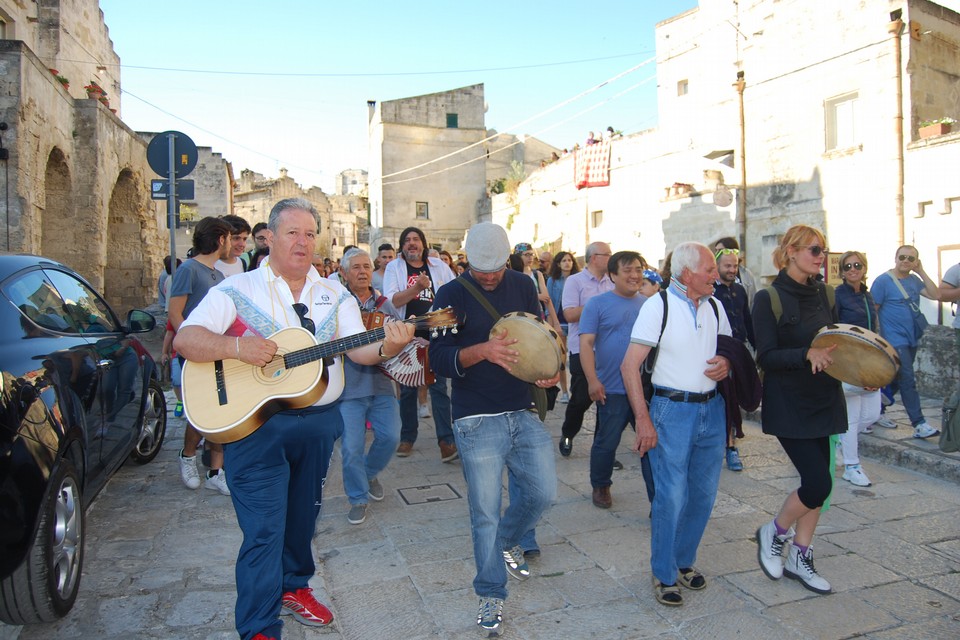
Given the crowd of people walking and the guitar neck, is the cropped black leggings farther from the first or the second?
the guitar neck

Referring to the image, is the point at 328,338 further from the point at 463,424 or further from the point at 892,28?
the point at 892,28

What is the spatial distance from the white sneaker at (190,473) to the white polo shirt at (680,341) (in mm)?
3732

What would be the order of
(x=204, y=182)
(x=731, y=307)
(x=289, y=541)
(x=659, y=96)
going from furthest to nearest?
(x=204, y=182), (x=659, y=96), (x=731, y=307), (x=289, y=541)

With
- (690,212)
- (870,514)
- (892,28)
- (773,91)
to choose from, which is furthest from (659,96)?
(870,514)

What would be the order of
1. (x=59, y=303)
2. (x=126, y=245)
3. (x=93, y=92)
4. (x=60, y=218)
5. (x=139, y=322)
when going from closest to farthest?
1. (x=59, y=303)
2. (x=139, y=322)
3. (x=60, y=218)
4. (x=93, y=92)
5. (x=126, y=245)

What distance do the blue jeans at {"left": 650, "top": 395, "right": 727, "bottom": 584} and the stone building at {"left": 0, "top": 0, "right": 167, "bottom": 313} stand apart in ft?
25.3

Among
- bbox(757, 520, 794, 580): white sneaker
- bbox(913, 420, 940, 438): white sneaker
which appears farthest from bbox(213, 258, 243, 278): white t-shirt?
bbox(913, 420, 940, 438): white sneaker

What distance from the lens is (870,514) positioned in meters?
4.84

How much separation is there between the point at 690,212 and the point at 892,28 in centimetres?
635

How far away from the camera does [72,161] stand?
12172 millimetres

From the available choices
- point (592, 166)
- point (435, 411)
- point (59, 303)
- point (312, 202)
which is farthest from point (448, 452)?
point (312, 202)

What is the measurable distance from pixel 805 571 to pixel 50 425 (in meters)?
3.84

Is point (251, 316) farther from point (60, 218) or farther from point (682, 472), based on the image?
point (60, 218)

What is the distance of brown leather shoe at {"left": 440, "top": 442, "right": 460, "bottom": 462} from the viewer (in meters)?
6.10
